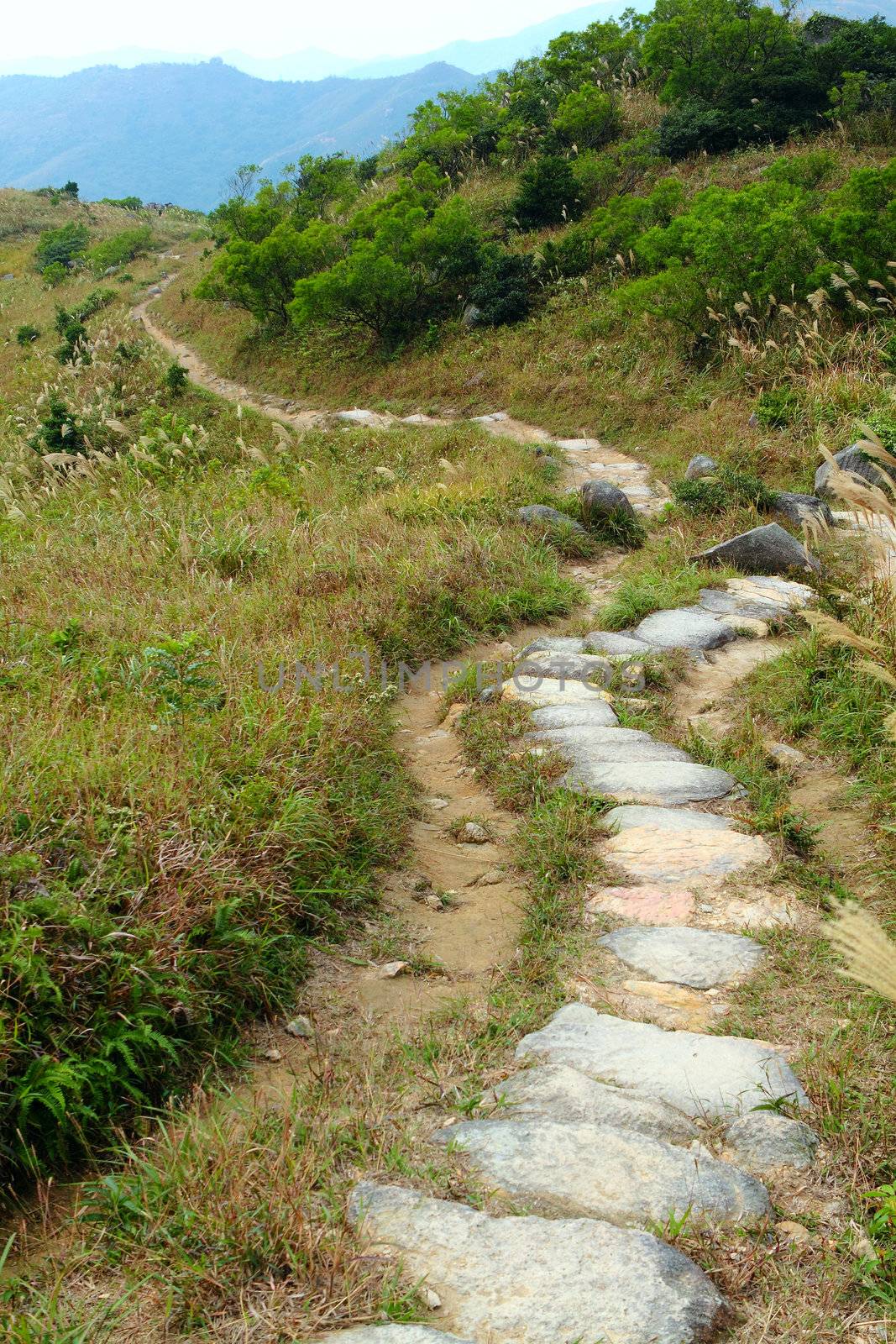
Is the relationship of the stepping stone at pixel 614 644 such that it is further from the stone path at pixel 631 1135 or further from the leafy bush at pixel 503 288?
the leafy bush at pixel 503 288

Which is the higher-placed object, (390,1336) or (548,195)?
(548,195)

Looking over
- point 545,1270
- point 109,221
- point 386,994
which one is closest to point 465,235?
point 386,994

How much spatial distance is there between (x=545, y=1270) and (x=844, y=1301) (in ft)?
2.05

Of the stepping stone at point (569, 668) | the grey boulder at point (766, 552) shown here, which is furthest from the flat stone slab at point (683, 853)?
the grey boulder at point (766, 552)

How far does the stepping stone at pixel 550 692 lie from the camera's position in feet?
17.1

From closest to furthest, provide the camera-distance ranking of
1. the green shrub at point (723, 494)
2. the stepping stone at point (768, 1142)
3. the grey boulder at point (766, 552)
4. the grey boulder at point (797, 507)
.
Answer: the stepping stone at point (768, 1142)
the grey boulder at point (766, 552)
the grey boulder at point (797, 507)
the green shrub at point (723, 494)

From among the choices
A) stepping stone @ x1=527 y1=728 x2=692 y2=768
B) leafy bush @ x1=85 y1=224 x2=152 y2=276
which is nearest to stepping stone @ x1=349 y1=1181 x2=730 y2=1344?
stepping stone @ x1=527 y1=728 x2=692 y2=768

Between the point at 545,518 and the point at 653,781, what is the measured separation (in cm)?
398

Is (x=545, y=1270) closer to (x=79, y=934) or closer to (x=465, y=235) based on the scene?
(x=79, y=934)

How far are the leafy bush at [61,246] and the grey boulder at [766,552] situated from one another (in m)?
27.4

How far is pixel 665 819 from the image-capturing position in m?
3.99

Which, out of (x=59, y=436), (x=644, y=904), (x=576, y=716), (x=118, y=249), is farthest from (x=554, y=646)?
(x=118, y=249)

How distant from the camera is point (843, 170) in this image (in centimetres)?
1317

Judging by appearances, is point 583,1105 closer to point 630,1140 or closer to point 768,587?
point 630,1140
